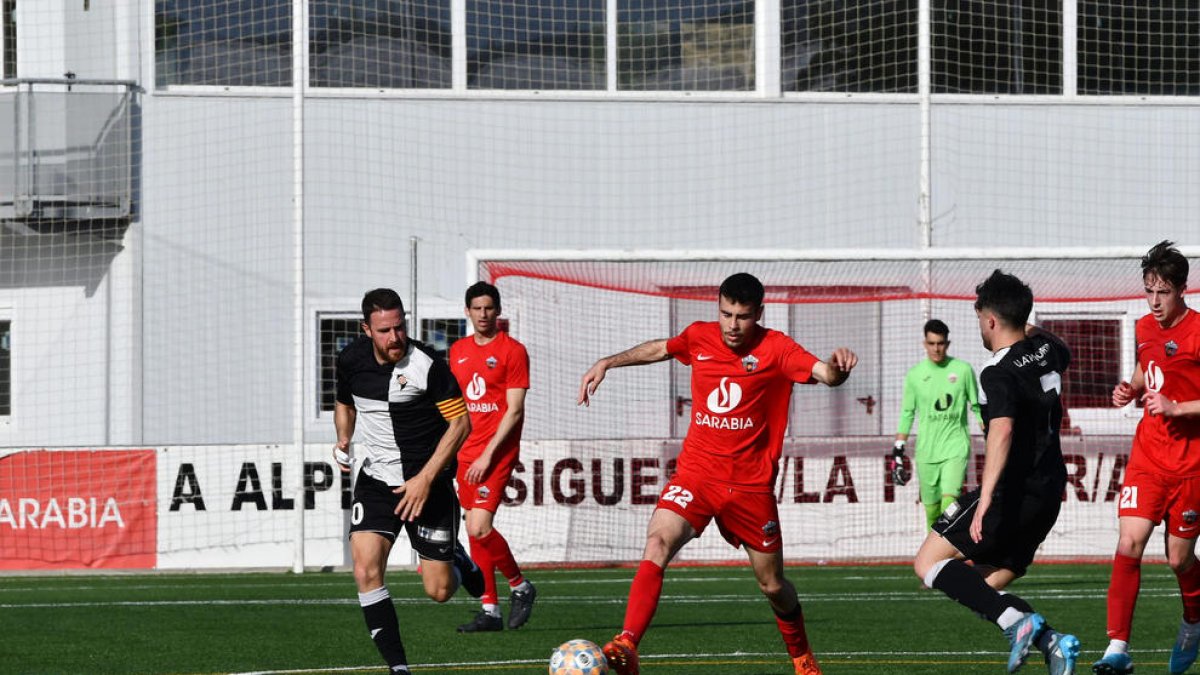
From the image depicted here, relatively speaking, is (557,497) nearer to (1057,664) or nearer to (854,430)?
(854,430)

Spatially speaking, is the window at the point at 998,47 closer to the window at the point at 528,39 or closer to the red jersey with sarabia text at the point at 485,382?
the window at the point at 528,39

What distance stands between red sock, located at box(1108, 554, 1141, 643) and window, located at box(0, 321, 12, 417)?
1475 centimetres

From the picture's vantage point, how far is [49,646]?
1027cm

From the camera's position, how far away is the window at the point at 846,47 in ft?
65.8

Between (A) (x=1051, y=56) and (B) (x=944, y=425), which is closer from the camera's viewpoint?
(B) (x=944, y=425)

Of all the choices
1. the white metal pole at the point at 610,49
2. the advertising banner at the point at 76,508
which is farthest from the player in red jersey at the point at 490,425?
the white metal pole at the point at 610,49

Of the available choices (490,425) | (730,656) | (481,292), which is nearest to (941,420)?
(490,425)

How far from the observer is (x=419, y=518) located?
8508mm

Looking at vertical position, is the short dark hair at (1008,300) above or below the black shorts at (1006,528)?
above

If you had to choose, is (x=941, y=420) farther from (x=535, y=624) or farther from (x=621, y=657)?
(x=621, y=657)

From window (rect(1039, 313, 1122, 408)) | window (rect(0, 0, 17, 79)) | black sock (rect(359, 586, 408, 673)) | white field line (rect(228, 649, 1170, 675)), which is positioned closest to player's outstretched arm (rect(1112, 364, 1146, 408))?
white field line (rect(228, 649, 1170, 675))

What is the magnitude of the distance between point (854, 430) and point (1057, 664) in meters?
11.4

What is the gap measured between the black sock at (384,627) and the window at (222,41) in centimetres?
1272

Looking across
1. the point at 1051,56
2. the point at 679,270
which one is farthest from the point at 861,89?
the point at 679,270
